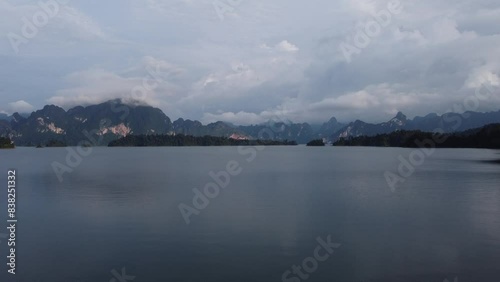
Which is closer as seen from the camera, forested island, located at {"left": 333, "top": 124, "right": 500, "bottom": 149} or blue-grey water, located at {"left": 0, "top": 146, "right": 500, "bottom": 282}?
blue-grey water, located at {"left": 0, "top": 146, "right": 500, "bottom": 282}

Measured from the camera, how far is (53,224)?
21875 millimetres

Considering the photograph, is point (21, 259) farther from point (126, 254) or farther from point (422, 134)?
point (422, 134)

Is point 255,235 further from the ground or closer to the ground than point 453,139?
closer to the ground

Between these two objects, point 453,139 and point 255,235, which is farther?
point 453,139

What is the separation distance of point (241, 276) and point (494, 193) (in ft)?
88.9

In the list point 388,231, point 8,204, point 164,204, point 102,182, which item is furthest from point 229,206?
point 102,182

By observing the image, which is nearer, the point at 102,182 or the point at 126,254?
the point at 126,254

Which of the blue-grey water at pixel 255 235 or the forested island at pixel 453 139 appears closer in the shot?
the blue-grey water at pixel 255 235

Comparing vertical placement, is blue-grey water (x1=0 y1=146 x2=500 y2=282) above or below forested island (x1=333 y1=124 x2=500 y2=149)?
below

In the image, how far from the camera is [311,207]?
2653cm

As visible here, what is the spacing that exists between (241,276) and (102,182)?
30392mm

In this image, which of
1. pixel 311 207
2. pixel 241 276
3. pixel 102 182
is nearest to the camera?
pixel 241 276

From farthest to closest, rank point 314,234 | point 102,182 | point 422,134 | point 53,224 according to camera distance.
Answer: point 422,134, point 102,182, point 53,224, point 314,234

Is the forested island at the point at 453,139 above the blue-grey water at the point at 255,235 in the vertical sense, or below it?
above
